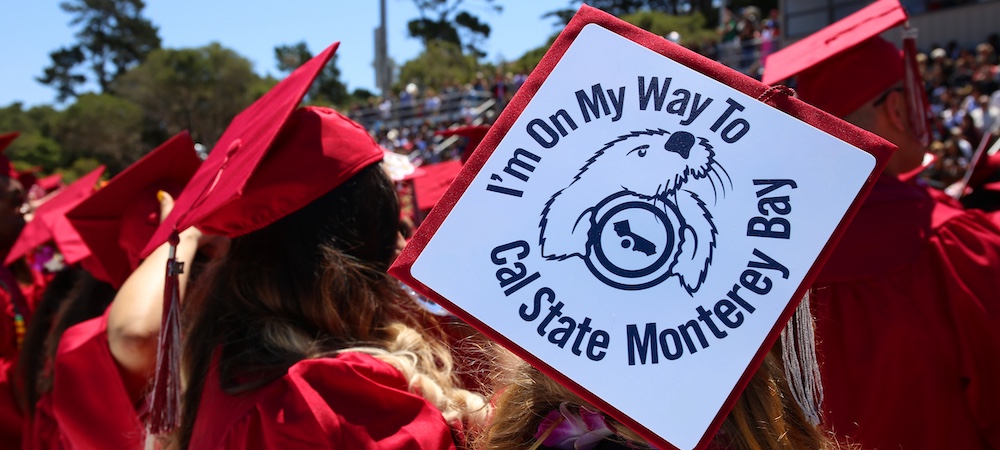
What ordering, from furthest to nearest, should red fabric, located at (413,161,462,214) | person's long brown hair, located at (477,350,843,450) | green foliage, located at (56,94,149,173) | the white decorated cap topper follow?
green foliage, located at (56,94,149,173) < red fabric, located at (413,161,462,214) < person's long brown hair, located at (477,350,843,450) < the white decorated cap topper

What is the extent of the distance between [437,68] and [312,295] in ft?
120

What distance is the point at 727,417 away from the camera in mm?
1108

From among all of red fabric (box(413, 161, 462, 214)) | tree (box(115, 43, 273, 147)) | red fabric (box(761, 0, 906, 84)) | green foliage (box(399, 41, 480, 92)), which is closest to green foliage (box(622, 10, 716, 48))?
green foliage (box(399, 41, 480, 92))

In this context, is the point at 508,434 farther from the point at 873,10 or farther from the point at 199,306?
the point at 873,10

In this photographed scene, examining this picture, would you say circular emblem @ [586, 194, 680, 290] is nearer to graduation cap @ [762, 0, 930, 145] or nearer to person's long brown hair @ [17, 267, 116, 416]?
graduation cap @ [762, 0, 930, 145]

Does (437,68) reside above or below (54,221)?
below

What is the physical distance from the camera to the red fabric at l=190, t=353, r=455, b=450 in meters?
1.46

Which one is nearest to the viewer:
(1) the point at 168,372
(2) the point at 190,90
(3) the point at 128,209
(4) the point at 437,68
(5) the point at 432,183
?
(1) the point at 168,372

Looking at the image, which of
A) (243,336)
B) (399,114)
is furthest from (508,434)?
(399,114)

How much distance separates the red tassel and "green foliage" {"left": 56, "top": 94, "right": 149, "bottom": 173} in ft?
143

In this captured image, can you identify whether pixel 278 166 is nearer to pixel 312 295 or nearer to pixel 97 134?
pixel 312 295

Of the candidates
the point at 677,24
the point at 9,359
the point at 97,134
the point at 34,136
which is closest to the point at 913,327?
the point at 9,359

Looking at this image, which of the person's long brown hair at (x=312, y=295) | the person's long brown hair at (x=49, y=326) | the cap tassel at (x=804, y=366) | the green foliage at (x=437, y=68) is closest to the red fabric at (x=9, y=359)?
the person's long brown hair at (x=49, y=326)

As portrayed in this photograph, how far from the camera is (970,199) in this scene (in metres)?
2.74
